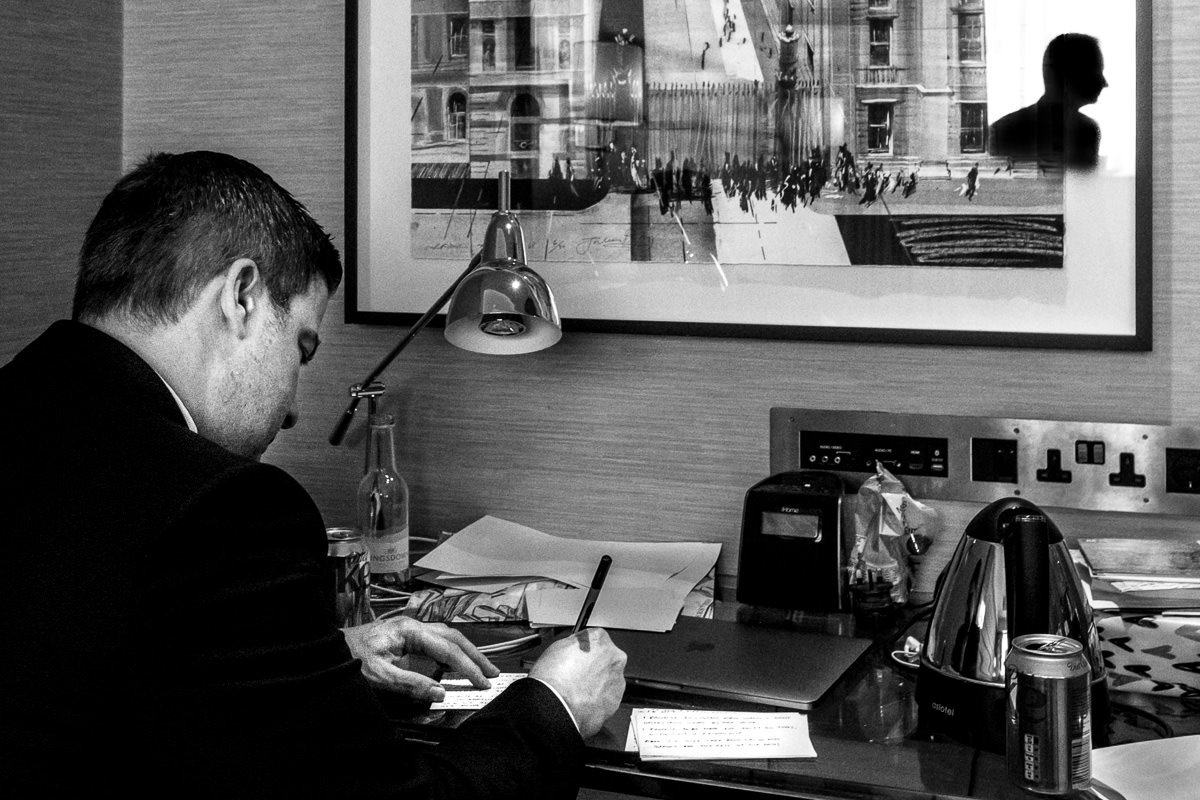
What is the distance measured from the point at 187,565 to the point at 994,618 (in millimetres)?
791

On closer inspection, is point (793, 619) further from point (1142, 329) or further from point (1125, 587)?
point (1142, 329)

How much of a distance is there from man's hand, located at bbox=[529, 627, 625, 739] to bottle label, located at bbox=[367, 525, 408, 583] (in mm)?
583

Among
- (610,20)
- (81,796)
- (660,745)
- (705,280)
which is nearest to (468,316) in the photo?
(705,280)

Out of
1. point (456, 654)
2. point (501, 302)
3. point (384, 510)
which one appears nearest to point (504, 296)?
point (501, 302)

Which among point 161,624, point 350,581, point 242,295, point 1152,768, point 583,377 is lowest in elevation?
point 1152,768

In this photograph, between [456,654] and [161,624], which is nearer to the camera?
[161,624]

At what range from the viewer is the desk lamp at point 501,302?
1668 millimetres

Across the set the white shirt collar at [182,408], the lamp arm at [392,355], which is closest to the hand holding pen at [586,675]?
the white shirt collar at [182,408]

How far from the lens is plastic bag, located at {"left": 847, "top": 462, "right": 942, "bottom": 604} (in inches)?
64.8

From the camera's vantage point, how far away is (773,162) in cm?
181

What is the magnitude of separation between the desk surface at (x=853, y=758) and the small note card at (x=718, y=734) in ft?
0.04

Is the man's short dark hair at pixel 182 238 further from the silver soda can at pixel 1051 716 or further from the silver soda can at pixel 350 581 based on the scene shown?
the silver soda can at pixel 1051 716

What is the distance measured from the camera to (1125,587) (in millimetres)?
1431

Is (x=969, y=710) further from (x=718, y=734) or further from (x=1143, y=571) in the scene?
(x=1143, y=571)
